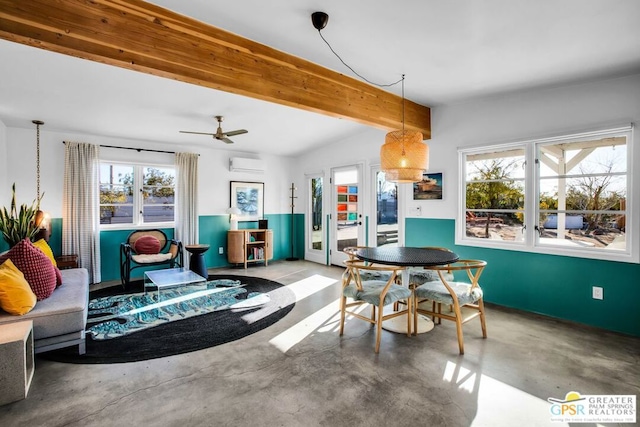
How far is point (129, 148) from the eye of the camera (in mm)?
5348

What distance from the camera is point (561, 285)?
355 centimetres

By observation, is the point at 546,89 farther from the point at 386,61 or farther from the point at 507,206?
the point at 386,61

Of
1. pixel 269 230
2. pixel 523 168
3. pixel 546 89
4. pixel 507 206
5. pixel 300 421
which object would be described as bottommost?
pixel 300 421

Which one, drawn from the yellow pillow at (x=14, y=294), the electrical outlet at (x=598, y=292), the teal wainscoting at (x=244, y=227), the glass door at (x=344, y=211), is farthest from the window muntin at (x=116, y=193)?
the electrical outlet at (x=598, y=292)

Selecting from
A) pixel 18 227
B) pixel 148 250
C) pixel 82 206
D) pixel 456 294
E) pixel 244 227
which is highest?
pixel 82 206

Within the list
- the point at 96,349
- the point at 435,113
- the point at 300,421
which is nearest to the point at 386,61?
the point at 435,113

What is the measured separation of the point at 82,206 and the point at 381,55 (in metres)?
4.78

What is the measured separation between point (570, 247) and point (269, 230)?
492 centimetres

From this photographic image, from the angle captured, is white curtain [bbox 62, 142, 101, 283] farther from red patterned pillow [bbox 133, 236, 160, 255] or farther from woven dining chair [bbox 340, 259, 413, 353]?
woven dining chair [bbox 340, 259, 413, 353]

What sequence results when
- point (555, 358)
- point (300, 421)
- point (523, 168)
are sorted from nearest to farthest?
1. point (300, 421)
2. point (555, 358)
3. point (523, 168)

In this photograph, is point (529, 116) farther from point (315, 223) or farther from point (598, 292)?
point (315, 223)

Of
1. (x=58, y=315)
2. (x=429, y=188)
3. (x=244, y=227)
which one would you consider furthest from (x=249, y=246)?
(x=58, y=315)

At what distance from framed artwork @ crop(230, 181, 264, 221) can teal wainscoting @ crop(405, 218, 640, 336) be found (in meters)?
3.90

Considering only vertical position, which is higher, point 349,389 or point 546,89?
point 546,89
